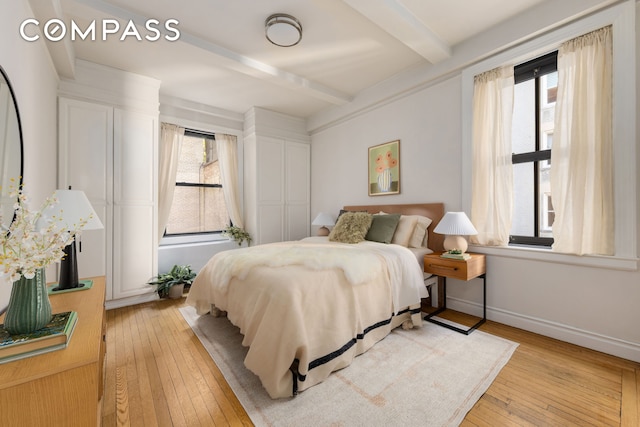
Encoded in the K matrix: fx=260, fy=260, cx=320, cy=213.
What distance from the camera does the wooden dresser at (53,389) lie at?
32.3 inches

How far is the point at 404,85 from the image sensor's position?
3295 millimetres

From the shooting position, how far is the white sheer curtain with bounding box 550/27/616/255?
201cm

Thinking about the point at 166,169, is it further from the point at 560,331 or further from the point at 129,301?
the point at 560,331

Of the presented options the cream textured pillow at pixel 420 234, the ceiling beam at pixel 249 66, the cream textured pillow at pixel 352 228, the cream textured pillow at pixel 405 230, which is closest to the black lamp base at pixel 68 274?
the ceiling beam at pixel 249 66

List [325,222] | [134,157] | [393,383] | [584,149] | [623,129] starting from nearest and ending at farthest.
A: [393,383] < [623,129] < [584,149] < [134,157] < [325,222]

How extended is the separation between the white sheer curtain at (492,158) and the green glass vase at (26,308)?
10.6 ft

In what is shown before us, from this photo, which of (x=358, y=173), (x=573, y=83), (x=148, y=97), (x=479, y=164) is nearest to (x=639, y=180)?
(x=573, y=83)

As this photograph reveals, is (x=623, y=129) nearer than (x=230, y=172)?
Yes

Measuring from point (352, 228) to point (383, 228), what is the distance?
37cm

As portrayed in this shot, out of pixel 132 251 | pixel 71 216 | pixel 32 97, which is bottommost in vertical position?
pixel 132 251

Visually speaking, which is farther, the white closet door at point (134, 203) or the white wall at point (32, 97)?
the white closet door at point (134, 203)

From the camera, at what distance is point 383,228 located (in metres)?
3.08

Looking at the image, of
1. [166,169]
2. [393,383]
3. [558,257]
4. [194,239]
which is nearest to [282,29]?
[166,169]

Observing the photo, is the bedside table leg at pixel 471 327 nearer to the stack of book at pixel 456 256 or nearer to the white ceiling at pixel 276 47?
the stack of book at pixel 456 256
